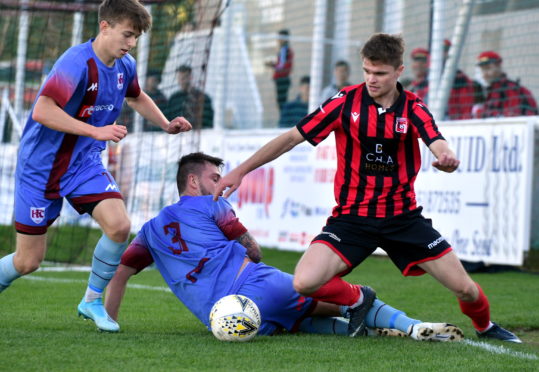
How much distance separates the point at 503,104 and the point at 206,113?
5.23 metres

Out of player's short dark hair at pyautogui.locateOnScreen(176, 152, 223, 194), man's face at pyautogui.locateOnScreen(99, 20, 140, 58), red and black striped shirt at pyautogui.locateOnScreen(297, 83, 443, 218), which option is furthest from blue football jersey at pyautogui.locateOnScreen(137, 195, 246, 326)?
man's face at pyautogui.locateOnScreen(99, 20, 140, 58)

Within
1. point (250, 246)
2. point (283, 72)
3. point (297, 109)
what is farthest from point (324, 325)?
point (283, 72)

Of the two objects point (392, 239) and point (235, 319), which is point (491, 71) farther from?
point (235, 319)

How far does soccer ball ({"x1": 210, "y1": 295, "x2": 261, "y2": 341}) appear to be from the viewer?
4.93 meters

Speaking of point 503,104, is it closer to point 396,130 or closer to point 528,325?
point 528,325

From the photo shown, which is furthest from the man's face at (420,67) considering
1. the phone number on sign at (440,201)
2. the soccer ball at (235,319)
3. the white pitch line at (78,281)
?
the soccer ball at (235,319)

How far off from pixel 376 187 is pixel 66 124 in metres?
1.80

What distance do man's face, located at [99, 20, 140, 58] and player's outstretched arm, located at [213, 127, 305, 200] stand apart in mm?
961

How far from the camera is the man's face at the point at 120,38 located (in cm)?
526

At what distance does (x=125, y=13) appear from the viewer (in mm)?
5234

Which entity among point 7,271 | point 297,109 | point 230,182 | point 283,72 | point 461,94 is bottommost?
point 7,271

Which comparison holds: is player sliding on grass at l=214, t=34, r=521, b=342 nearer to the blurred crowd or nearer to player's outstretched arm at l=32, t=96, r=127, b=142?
player's outstretched arm at l=32, t=96, r=127, b=142

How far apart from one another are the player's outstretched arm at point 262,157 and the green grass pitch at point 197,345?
2.87 ft

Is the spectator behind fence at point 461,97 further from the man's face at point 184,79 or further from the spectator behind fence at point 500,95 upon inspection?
the man's face at point 184,79
